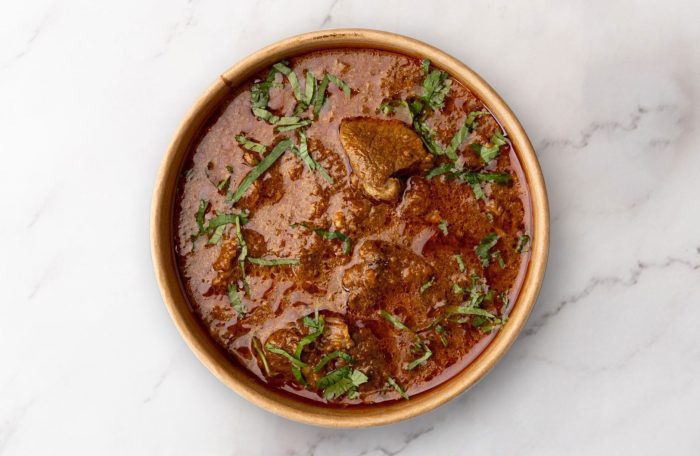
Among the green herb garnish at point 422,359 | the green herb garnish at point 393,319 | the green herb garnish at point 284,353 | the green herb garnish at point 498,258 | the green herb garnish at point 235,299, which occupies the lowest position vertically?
the green herb garnish at point 284,353

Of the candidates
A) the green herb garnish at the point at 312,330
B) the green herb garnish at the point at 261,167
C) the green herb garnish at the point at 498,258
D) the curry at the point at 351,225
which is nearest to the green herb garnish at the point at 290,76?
the curry at the point at 351,225

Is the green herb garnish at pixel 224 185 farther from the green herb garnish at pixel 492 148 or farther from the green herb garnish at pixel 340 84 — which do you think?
the green herb garnish at pixel 492 148

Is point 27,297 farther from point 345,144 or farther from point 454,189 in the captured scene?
point 454,189

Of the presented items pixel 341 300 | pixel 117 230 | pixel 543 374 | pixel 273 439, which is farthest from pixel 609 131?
pixel 117 230

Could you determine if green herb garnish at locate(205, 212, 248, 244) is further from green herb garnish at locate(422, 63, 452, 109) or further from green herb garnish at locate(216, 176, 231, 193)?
green herb garnish at locate(422, 63, 452, 109)

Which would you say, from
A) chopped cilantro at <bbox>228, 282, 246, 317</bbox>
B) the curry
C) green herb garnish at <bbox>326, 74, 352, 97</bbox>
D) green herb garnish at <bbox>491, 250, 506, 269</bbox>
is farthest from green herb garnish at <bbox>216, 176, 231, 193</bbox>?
green herb garnish at <bbox>491, 250, 506, 269</bbox>

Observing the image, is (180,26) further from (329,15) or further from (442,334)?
(442,334)

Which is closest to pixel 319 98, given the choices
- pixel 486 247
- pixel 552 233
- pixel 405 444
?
pixel 486 247
